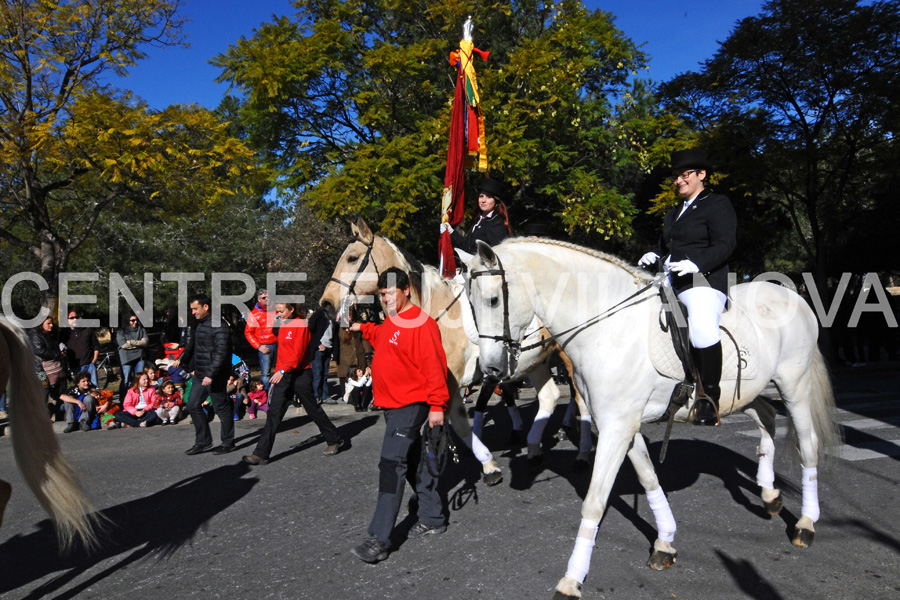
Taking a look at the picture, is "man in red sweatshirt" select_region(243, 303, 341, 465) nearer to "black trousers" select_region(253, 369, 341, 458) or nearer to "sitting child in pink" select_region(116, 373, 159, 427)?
"black trousers" select_region(253, 369, 341, 458)

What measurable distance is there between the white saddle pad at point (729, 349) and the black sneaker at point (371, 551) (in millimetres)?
2182

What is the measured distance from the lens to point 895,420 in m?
8.95

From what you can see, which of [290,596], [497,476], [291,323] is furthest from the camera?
[291,323]

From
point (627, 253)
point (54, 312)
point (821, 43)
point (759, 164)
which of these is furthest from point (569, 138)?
point (54, 312)

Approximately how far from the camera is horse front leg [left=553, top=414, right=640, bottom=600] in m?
3.82

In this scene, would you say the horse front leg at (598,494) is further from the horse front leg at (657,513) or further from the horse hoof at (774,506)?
the horse hoof at (774,506)

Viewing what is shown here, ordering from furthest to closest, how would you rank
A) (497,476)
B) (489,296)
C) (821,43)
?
(821,43) < (497,476) < (489,296)

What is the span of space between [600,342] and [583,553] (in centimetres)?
127

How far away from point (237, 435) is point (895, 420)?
9084 mm

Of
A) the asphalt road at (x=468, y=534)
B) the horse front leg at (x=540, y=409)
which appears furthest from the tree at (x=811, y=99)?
the horse front leg at (x=540, y=409)

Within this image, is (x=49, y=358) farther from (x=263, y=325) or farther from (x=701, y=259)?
(x=701, y=259)

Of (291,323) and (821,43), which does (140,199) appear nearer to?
(291,323)

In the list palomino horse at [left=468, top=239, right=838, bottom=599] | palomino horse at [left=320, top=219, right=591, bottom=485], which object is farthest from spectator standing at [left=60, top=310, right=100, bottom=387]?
palomino horse at [left=468, top=239, right=838, bottom=599]

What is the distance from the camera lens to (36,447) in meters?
3.99
